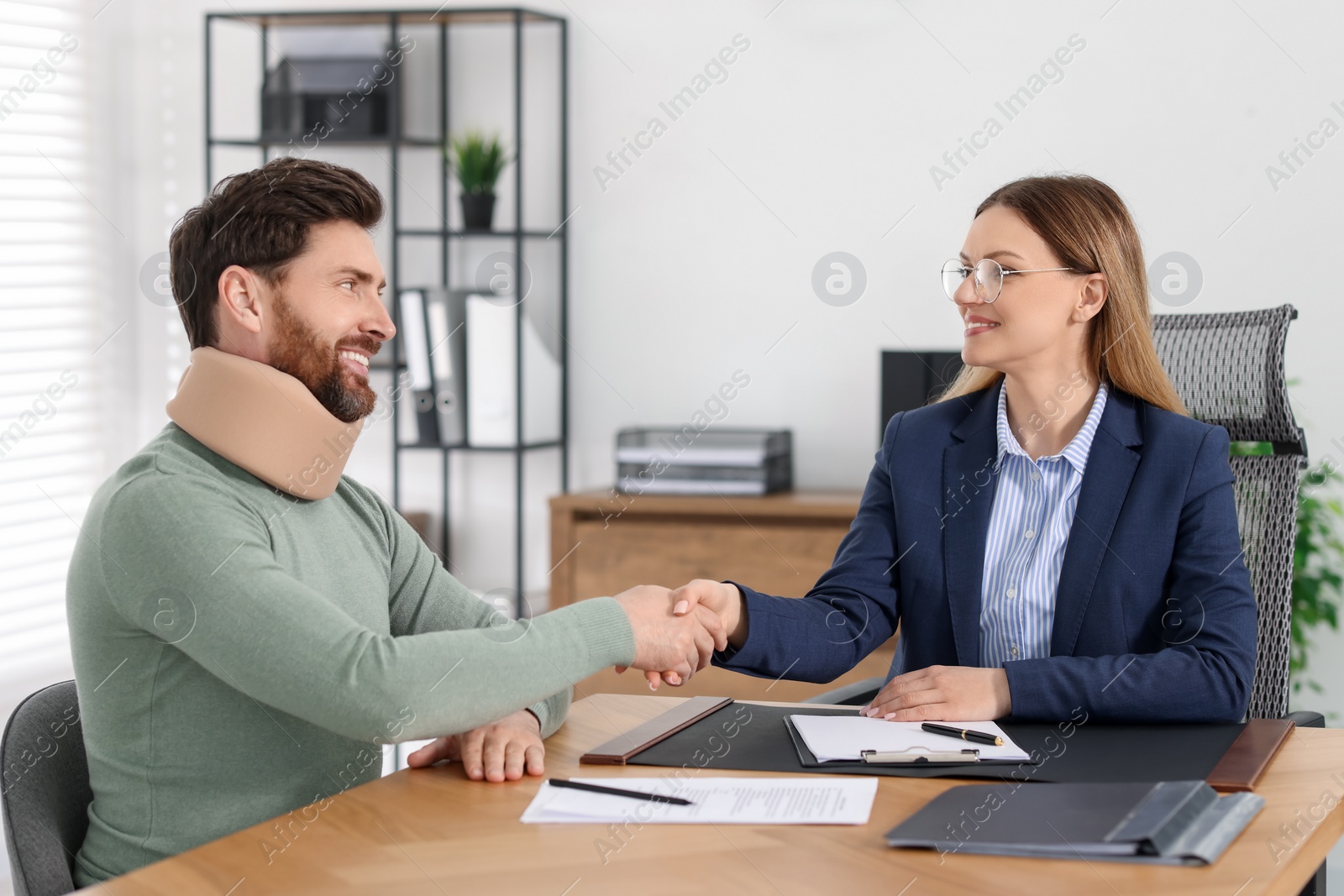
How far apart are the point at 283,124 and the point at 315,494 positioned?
2.40 m

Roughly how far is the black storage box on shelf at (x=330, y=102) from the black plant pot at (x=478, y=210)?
12.1 inches

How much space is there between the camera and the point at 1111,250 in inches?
72.5

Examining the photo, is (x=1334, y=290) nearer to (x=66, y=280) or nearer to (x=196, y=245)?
(x=196, y=245)

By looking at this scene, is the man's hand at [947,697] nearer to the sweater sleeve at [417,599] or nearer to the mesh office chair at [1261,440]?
the mesh office chair at [1261,440]

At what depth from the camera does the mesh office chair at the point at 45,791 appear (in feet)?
4.03

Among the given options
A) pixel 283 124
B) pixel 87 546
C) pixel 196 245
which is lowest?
pixel 87 546

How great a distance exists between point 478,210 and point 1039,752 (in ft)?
8.44

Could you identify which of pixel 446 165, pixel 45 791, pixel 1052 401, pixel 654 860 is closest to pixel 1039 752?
pixel 654 860

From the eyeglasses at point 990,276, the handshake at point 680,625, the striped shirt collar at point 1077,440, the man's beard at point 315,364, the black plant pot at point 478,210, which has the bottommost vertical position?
the handshake at point 680,625

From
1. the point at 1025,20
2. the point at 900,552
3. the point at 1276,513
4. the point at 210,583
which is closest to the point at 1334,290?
the point at 1025,20

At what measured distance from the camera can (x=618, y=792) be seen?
1.23m

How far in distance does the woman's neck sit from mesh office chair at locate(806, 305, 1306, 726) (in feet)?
0.84

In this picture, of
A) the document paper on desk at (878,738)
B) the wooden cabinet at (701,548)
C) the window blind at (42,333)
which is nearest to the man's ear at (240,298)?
the document paper on desk at (878,738)

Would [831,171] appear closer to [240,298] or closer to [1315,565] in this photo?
[1315,565]
